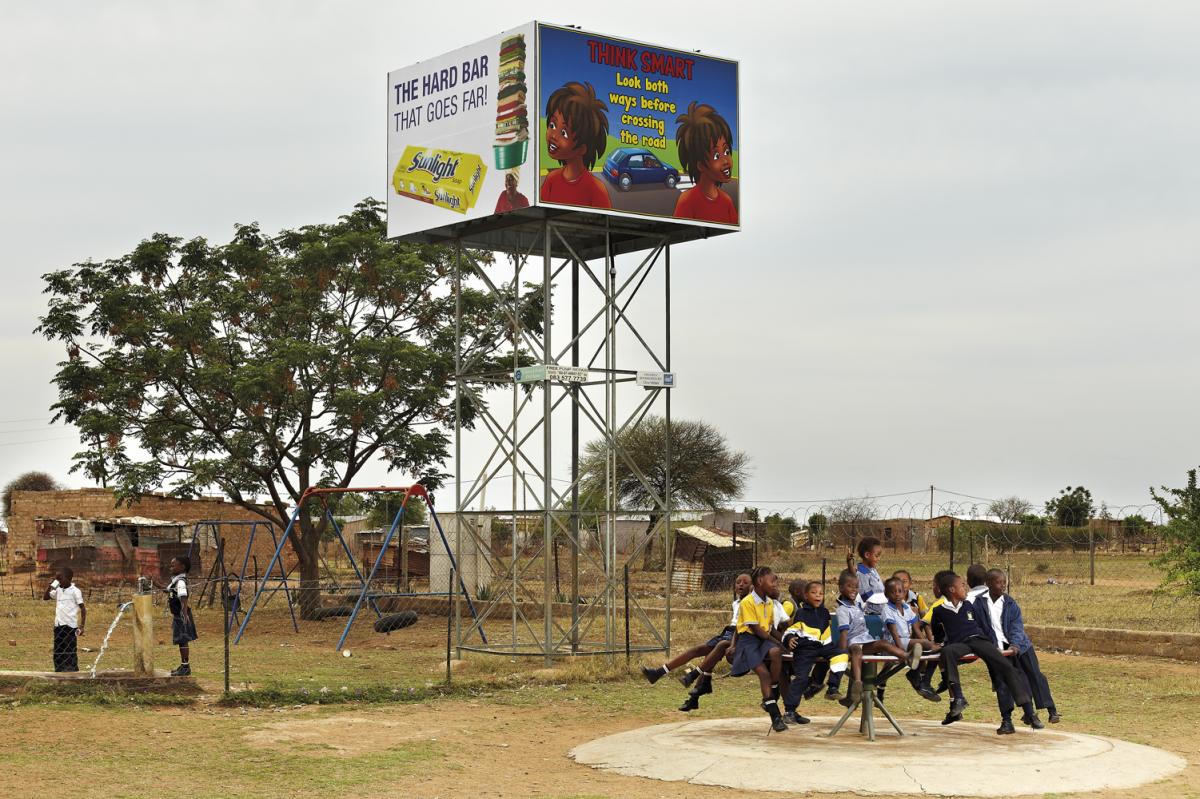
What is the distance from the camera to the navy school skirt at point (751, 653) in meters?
13.4

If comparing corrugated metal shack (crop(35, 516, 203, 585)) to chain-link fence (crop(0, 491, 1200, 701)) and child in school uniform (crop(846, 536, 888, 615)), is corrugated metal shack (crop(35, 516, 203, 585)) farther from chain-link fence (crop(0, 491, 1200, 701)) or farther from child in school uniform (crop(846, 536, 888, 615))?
child in school uniform (crop(846, 536, 888, 615))

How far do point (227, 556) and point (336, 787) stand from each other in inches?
1407

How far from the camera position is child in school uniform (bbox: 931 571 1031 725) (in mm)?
13141

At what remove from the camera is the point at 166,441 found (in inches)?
1283

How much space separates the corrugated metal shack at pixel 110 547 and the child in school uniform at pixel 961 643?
3087 cm

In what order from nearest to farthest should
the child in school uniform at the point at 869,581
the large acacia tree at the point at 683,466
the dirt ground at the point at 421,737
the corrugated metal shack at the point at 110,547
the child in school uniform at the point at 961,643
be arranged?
the dirt ground at the point at 421,737
the child in school uniform at the point at 961,643
the child in school uniform at the point at 869,581
the corrugated metal shack at the point at 110,547
the large acacia tree at the point at 683,466

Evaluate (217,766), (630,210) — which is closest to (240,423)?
(630,210)

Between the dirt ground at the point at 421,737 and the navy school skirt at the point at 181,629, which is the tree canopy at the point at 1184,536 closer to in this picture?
the dirt ground at the point at 421,737

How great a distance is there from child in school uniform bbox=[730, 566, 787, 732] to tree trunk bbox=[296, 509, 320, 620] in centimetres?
2045

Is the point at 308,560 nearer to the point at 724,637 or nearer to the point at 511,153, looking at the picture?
the point at 511,153

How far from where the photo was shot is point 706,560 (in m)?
37.2

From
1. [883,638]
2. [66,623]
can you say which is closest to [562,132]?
[66,623]

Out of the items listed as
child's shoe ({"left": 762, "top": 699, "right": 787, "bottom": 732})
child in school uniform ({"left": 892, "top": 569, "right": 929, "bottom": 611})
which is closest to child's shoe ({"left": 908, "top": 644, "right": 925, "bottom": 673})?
child in school uniform ({"left": 892, "top": 569, "right": 929, "bottom": 611})

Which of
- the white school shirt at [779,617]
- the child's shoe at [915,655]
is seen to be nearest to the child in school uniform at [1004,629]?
the child's shoe at [915,655]
